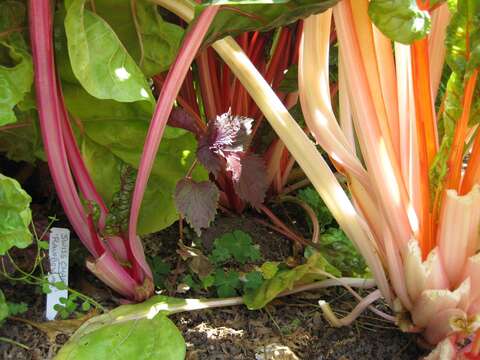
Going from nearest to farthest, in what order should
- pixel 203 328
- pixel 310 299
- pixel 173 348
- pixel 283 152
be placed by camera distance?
pixel 173 348
pixel 203 328
pixel 310 299
pixel 283 152

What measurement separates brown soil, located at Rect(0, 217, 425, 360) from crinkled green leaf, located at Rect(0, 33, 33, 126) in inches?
12.6

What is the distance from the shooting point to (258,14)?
0.93m

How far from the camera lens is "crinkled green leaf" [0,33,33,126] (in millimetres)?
910

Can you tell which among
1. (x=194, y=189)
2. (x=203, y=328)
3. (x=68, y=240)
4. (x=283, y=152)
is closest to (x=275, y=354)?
(x=203, y=328)

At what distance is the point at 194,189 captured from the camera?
99 centimetres

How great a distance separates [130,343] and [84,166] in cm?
30

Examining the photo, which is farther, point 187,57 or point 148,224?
point 148,224

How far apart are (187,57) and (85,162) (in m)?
0.31

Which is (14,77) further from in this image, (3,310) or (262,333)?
(262,333)

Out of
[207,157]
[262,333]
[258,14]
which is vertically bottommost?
[262,333]

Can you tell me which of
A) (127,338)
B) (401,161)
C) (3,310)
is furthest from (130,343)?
(401,161)

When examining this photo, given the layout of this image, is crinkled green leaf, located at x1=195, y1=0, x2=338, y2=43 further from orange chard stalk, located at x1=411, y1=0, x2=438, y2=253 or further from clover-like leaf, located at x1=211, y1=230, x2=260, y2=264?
clover-like leaf, located at x1=211, y1=230, x2=260, y2=264

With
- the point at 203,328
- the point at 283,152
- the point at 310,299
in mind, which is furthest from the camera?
the point at 283,152

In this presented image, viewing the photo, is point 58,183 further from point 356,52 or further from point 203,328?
point 356,52
